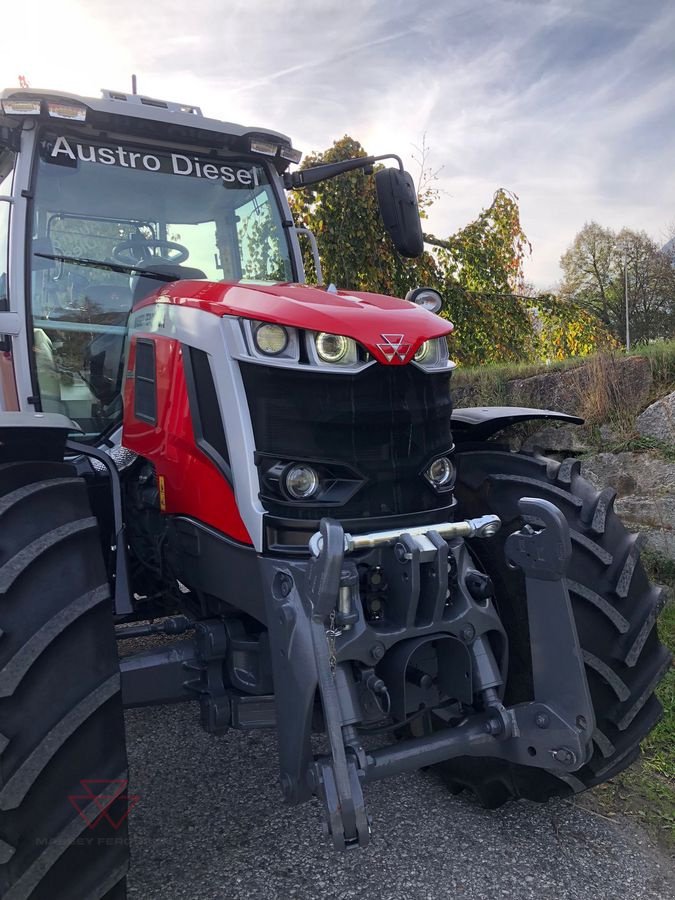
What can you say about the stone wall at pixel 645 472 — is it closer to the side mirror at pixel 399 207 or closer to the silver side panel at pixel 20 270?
the side mirror at pixel 399 207

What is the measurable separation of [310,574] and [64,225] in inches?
72.0

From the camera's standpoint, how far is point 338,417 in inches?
83.4

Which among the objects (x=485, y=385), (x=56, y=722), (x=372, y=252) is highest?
(x=372, y=252)

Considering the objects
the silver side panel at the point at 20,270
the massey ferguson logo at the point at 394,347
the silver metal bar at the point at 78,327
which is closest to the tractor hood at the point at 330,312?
the massey ferguson logo at the point at 394,347

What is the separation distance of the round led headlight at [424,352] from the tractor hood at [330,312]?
0.10 feet

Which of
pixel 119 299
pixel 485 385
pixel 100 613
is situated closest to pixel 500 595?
pixel 100 613

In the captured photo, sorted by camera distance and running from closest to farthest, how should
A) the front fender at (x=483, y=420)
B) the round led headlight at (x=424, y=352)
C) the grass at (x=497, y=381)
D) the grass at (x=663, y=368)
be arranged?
the round led headlight at (x=424, y=352)
the front fender at (x=483, y=420)
the grass at (x=663, y=368)
the grass at (x=497, y=381)

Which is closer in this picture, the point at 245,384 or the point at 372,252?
the point at 245,384

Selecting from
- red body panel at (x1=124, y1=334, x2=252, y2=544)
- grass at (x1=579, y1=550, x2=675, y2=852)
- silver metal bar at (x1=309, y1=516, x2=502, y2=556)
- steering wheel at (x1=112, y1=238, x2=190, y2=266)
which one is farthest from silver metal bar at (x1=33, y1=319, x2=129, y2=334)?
grass at (x1=579, y1=550, x2=675, y2=852)

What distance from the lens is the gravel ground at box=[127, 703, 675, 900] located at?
89.7 inches

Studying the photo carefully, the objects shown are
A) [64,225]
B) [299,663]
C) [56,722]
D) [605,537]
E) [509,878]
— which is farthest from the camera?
[64,225]

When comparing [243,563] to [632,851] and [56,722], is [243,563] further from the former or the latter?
[632,851]

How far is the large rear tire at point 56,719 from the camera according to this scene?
175cm

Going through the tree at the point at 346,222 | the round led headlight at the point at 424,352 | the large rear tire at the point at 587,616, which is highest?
the tree at the point at 346,222
